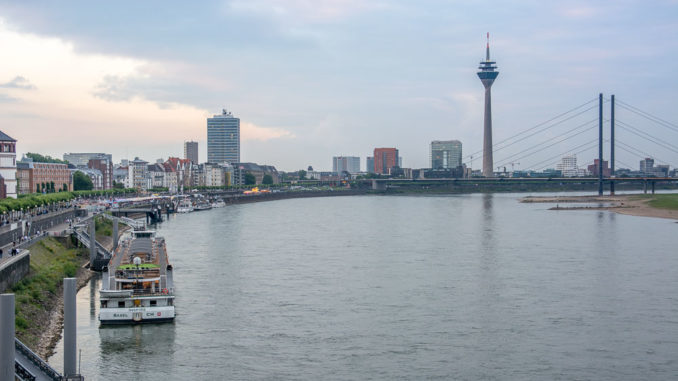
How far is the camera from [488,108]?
179 m

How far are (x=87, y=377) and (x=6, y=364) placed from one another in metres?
5.16

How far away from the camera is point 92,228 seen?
33.3 meters

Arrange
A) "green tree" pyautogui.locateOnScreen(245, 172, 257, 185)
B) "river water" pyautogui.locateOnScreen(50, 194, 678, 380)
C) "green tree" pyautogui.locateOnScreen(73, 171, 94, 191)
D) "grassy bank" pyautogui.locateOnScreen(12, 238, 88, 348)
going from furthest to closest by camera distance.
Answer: "green tree" pyautogui.locateOnScreen(245, 172, 257, 185) < "green tree" pyautogui.locateOnScreen(73, 171, 94, 191) < "grassy bank" pyautogui.locateOnScreen(12, 238, 88, 348) < "river water" pyautogui.locateOnScreen(50, 194, 678, 380)

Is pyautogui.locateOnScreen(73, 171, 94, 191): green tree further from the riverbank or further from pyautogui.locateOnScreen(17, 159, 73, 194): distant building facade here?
the riverbank

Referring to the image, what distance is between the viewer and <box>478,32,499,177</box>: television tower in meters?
175

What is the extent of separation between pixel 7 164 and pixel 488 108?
14470cm

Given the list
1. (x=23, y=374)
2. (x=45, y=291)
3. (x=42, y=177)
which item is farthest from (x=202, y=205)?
(x=23, y=374)

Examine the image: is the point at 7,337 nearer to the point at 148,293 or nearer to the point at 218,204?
the point at 148,293

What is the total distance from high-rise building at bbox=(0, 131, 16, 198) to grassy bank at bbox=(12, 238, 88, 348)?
16.0 meters

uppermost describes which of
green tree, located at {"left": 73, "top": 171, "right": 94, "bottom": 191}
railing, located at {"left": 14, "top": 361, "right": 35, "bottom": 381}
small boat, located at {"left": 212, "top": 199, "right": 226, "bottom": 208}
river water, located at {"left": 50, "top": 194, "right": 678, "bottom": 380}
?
green tree, located at {"left": 73, "top": 171, "right": 94, "bottom": 191}

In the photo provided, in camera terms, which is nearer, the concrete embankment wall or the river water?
the river water

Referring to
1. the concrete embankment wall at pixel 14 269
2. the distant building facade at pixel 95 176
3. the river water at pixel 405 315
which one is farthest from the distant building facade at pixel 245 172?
the concrete embankment wall at pixel 14 269

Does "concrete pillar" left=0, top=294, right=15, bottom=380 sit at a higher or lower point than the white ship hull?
higher

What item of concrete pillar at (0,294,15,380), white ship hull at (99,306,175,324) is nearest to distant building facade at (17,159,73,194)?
white ship hull at (99,306,175,324)
